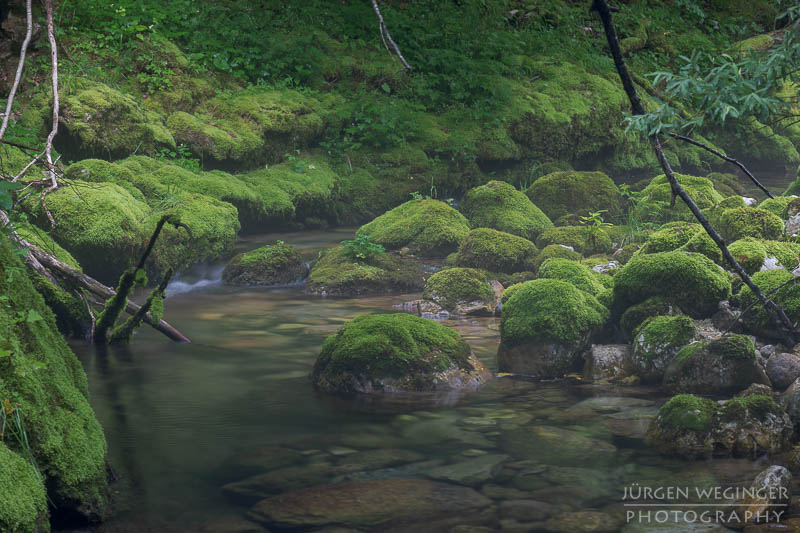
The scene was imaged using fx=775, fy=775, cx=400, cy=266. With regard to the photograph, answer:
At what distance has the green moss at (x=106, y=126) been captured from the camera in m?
11.6

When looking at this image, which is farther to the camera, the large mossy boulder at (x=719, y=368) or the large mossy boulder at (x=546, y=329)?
the large mossy boulder at (x=546, y=329)

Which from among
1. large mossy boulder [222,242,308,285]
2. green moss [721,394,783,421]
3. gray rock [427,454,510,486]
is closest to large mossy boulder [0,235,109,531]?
gray rock [427,454,510,486]

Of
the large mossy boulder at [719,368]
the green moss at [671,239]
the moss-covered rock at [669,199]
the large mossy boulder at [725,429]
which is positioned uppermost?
the moss-covered rock at [669,199]

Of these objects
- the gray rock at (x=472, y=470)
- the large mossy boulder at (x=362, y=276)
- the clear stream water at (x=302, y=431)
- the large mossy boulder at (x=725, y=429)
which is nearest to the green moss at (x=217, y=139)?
the large mossy boulder at (x=362, y=276)

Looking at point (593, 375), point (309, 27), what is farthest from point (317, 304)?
point (309, 27)

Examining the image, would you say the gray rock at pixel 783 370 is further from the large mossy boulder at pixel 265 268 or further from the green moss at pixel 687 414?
the large mossy boulder at pixel 265 268

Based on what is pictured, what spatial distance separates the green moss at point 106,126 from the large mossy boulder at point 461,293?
5.69 metres

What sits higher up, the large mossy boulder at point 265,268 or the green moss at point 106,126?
the green moss at point 106,126

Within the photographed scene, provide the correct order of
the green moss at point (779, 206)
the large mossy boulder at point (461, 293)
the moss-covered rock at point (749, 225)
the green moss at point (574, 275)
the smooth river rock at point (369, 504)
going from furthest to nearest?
the green moss at point (779, 206) < the large mossy boulder at point (461, 293) < the moss-covered rock at point (749, 225) < the green moss at point (574, 275) < the smooth river rock at point (369, 504)

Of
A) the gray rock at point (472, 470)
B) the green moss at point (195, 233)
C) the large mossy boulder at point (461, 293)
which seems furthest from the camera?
the green moss at point (195, 233)

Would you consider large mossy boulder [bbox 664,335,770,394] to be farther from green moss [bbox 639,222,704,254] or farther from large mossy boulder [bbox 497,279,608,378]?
green moss [bbox 639,222,704,254]

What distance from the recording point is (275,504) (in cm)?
460

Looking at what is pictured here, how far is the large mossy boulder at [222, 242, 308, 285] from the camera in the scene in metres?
11.2

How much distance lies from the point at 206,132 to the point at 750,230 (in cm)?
896
